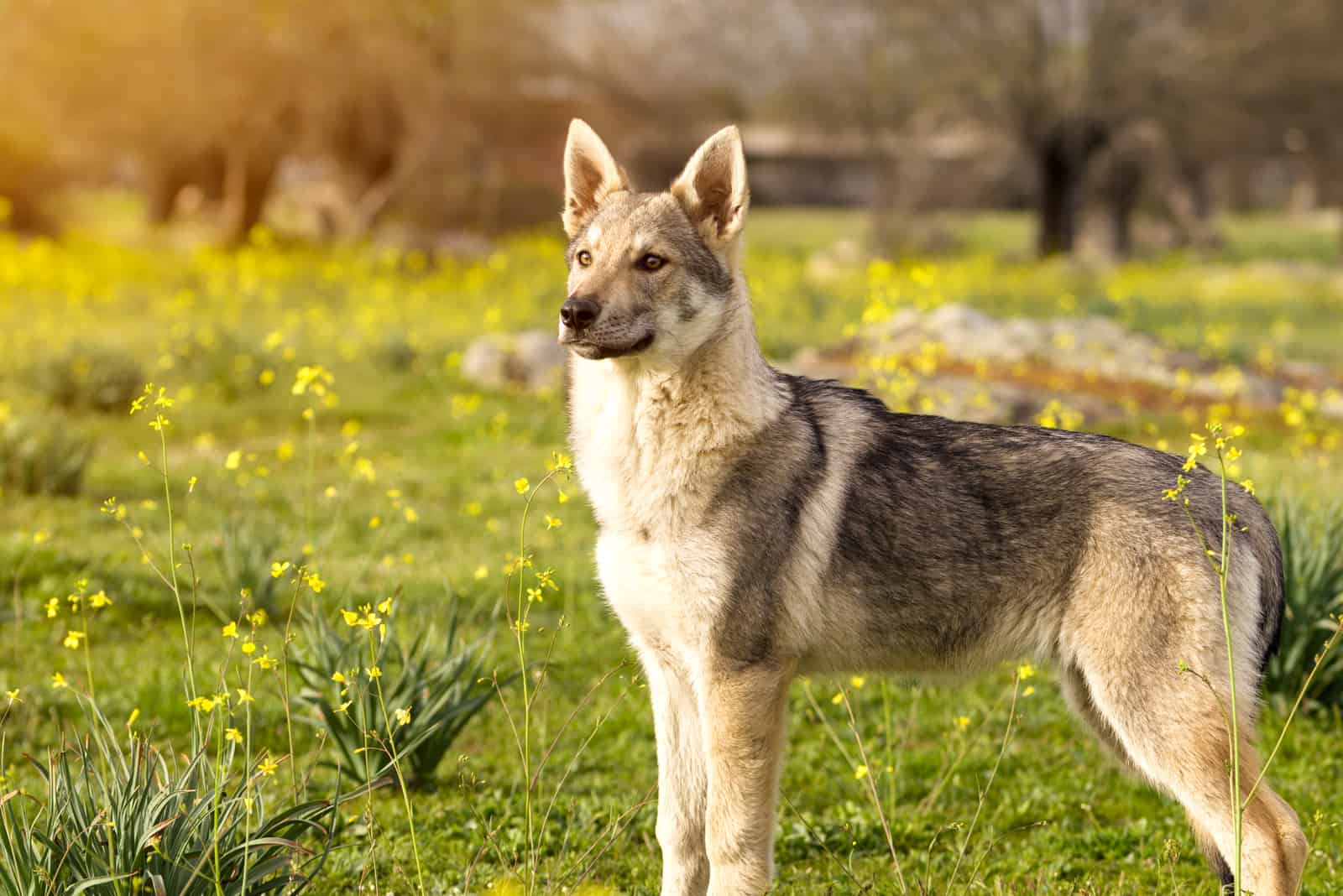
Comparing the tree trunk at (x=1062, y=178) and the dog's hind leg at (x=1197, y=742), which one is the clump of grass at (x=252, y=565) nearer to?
the dog's hind leg at (x=1197, y=742)

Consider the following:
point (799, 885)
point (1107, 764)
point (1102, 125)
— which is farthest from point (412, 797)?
point (1102, 125)

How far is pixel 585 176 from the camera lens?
493cm

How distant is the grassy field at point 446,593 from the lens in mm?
5090

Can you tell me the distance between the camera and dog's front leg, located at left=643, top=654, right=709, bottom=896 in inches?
175

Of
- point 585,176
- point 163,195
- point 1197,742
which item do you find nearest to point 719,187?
point 585,176

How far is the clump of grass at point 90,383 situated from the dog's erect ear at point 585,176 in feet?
31.1

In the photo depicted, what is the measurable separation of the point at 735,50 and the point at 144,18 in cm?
1250

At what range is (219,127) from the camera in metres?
25.4

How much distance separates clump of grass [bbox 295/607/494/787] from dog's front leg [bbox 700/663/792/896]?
1.53m

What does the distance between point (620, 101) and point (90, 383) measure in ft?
52.3

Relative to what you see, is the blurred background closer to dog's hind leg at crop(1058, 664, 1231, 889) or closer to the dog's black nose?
the dog's black nose

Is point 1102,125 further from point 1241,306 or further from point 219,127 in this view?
point 219,127

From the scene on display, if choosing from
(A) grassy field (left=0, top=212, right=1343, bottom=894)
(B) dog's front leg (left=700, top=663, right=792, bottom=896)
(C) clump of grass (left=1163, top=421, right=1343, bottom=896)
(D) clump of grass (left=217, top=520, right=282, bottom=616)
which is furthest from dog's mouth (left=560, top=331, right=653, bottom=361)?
(D) clump of grass (left=217, top=520, right=282, bottom=616)

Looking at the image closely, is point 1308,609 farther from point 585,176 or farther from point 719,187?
point 585,176
